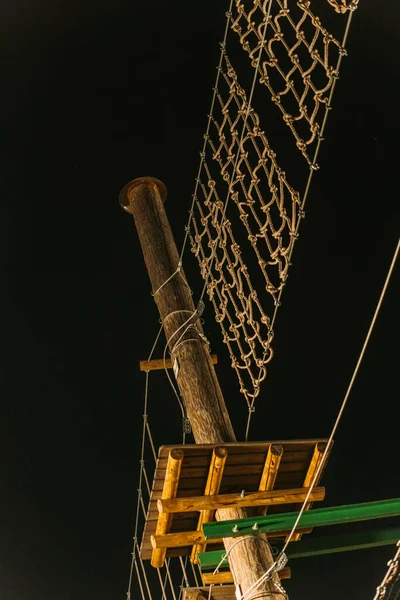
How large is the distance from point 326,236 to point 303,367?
1158 millimetres

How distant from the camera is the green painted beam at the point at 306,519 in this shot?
2.17 m

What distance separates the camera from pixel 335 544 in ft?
8.05

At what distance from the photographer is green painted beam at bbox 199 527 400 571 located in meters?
2.39

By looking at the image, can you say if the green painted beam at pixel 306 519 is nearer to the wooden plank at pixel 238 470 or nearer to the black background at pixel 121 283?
the wooden plank at pixel 238 470

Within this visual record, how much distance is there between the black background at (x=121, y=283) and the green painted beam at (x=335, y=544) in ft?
10.6

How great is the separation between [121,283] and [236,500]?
3.40 metres

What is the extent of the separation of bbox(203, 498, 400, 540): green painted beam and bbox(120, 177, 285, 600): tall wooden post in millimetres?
109

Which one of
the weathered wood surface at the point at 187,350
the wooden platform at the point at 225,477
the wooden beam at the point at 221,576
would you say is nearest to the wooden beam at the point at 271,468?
the wooden platform at the point at 225,477

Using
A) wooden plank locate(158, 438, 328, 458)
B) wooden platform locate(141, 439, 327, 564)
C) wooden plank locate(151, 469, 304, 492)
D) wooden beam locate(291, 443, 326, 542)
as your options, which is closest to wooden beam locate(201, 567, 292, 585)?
wooden platform locate(141, 439, 327, 564)

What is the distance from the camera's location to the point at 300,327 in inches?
243

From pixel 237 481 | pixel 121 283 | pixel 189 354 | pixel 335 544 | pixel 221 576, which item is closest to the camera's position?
pixel 335 544

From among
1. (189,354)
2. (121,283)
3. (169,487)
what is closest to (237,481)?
(169,487)

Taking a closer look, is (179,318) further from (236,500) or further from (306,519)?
(306,519)

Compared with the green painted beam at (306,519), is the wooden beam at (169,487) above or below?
above
